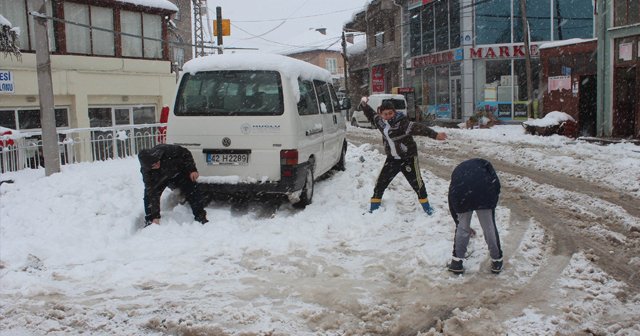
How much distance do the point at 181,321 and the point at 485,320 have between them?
226cm

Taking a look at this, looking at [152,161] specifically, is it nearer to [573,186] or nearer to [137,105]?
[573,186]

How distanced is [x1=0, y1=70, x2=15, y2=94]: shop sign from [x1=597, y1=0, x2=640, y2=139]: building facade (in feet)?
60.2

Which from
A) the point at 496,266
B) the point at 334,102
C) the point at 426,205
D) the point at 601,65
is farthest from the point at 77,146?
the point at 601,65

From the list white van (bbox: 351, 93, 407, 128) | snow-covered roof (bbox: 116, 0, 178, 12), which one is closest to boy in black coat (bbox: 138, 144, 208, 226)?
snow-covered roof (bbox: 116, 0, 178, 12)

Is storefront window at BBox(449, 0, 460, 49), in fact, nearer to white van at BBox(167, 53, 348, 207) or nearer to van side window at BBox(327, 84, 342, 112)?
Result: van side window at BBox(327, 84, 342, 112)

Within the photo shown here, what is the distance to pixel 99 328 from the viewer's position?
165 inches

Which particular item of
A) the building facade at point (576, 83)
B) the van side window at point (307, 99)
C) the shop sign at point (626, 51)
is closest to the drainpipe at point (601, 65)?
the shop sign at point (626, 51)

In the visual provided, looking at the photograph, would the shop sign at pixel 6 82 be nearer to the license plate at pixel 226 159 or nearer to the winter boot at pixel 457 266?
the license plate at pixel 226 159

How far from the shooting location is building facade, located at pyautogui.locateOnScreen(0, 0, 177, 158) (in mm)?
18500

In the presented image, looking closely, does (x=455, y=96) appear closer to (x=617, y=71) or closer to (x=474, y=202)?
(x=617, y=71)

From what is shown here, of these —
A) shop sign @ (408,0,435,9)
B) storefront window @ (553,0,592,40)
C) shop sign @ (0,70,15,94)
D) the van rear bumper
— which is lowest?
the van rear bumper

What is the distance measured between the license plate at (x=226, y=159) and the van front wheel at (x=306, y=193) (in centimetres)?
98

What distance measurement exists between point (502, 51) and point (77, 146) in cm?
2185

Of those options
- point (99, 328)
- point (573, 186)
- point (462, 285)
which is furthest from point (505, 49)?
point (99, 328)
